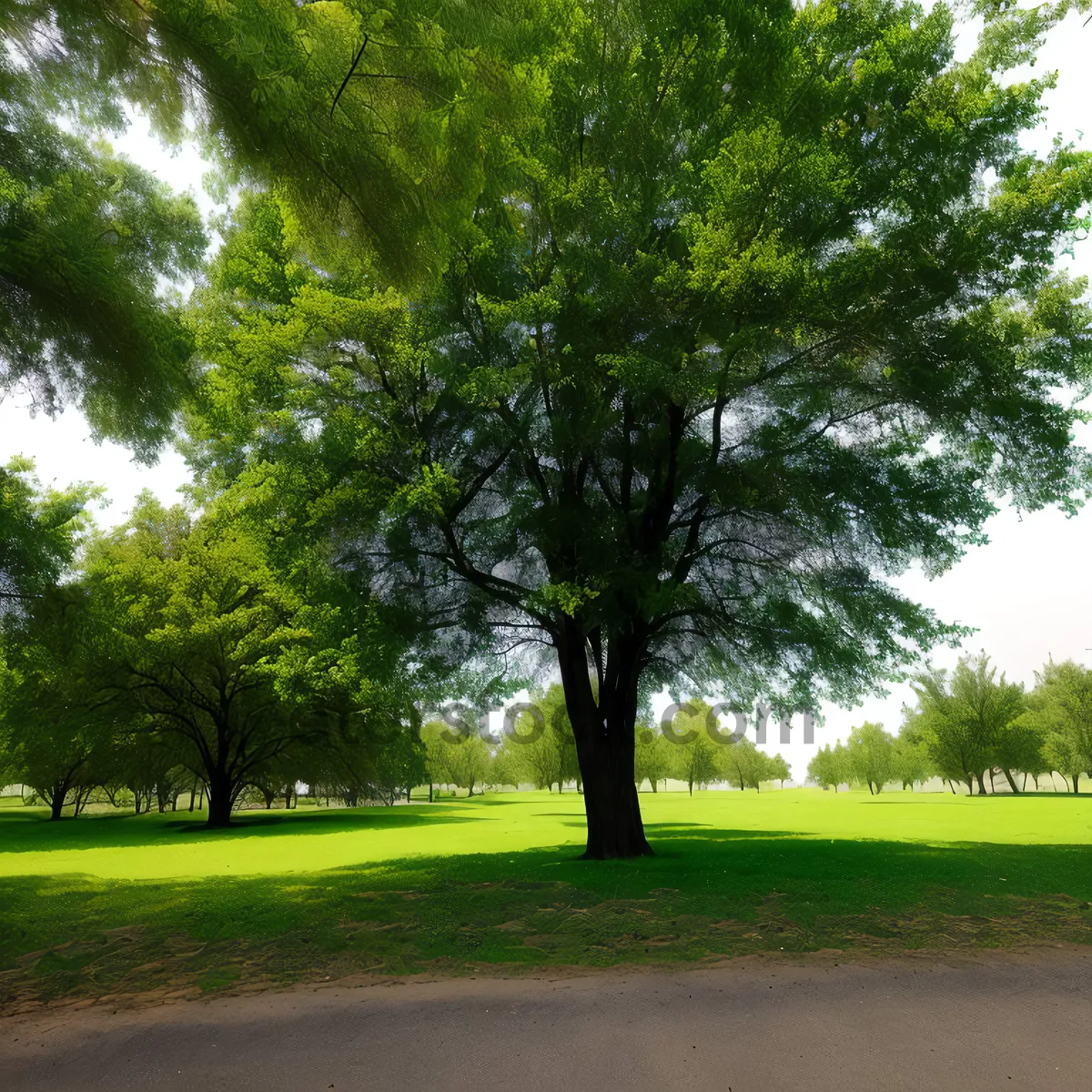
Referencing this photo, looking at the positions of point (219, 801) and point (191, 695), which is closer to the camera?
point (219, 801)

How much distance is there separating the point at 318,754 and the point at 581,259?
84.9 feet

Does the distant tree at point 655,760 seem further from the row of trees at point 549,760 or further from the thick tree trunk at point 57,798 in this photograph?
the thick tree trunk at point 57,798

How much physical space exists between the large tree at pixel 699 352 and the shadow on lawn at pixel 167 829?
49.4 ft

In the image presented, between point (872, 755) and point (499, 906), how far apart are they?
6537 cm

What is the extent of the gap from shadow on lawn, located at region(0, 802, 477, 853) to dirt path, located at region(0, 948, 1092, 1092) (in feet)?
62.0

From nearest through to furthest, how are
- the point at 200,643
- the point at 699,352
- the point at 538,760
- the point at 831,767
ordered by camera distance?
the point at 699,352
the point at 200,643
the point at 538,760
the point at 831,767

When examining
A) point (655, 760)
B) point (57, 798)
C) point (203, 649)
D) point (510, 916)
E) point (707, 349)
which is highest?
point (707, 349)

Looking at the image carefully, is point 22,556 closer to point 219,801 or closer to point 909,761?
point 219,801

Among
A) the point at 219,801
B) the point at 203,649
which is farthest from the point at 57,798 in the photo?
the point at 203,649

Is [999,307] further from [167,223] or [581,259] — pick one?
[167,223]

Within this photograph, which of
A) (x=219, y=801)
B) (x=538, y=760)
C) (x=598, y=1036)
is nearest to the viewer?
(x=598, y=1036)

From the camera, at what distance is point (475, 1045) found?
541cm

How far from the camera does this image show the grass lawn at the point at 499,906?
766 cm

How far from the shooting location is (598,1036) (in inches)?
218
